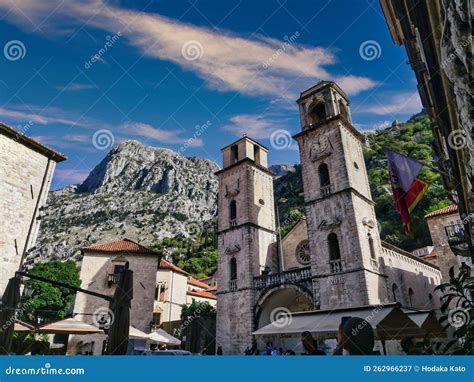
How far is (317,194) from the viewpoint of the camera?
22.4m

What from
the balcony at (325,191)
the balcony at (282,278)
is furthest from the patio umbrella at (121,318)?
the balcony at (325,191)

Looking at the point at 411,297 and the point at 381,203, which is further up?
the point at 381,203

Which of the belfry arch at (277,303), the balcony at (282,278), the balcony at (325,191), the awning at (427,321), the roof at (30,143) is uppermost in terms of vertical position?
the roof at (30,143)

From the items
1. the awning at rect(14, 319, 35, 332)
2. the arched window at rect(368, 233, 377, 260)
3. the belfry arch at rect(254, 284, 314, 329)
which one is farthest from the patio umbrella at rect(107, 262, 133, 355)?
the arched window at rect(368, 233, 377, 260)

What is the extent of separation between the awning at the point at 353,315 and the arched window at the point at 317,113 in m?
16.9

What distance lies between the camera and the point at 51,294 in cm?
3809

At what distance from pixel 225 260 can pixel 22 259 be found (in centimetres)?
1414

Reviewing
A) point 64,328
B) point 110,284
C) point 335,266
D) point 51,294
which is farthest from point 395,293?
point 51,294

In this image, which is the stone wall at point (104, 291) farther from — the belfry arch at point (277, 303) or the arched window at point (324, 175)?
the arched window at point (324, 175)

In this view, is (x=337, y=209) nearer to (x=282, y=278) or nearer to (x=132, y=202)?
(x=282, y=278)

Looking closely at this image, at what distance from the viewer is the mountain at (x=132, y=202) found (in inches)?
3846

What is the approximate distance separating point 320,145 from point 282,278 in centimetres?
1011

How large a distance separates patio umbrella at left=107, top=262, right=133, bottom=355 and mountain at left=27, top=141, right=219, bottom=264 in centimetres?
8426
